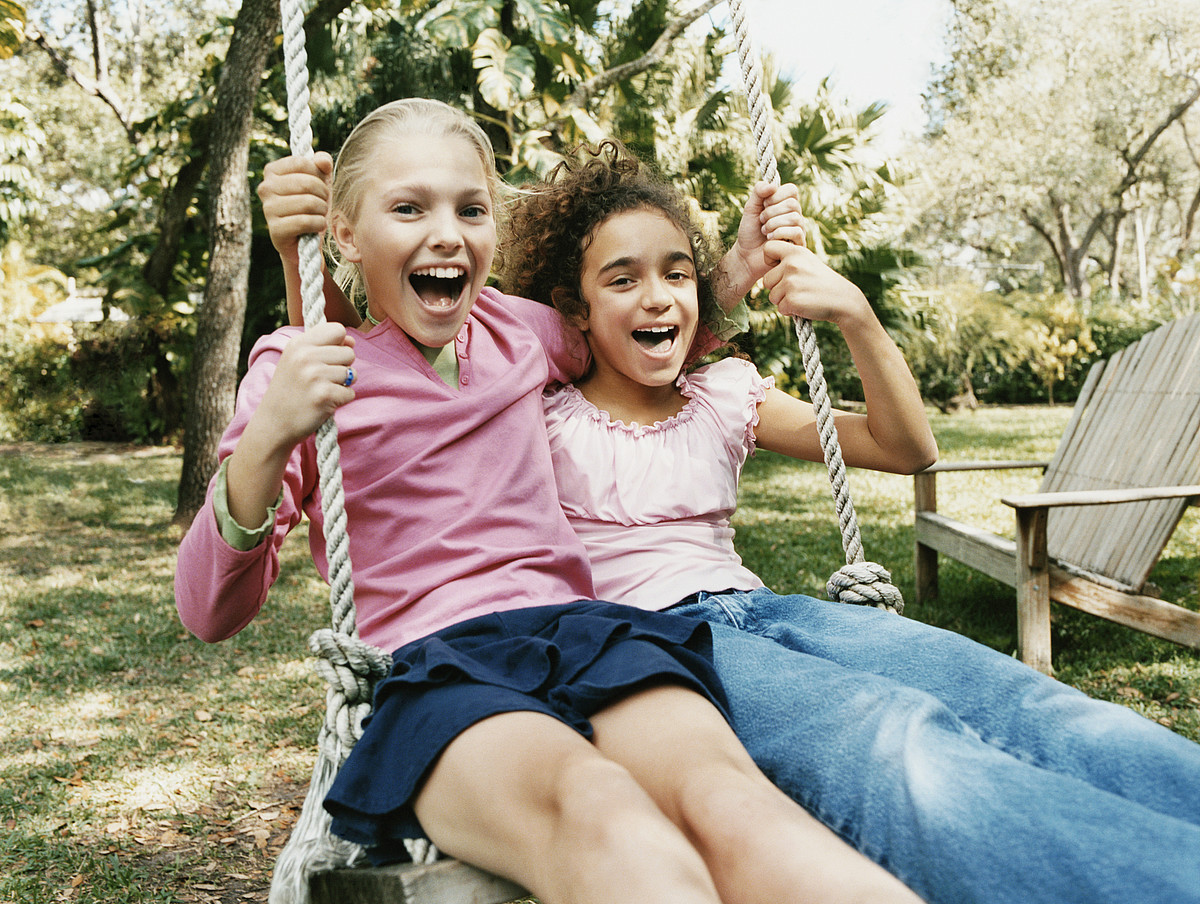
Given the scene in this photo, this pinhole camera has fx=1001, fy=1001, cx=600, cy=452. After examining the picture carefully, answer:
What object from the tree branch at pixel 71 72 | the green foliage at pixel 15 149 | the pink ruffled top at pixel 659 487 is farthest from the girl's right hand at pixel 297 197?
the tree branch at pixel 71 72

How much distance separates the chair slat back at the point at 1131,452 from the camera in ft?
12.9

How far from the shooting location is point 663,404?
84.7 inches

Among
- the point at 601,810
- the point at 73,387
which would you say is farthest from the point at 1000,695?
the point at 73,387

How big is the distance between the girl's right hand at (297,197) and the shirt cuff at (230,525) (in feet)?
1.32

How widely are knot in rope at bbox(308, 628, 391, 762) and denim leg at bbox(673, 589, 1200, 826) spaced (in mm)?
607

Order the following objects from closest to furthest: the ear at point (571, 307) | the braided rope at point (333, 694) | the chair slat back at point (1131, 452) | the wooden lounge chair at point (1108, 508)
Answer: the braided rope at point (333, 694) < the ear at point (571, 307) < the wooden lounge chair at point (1108, 508) < the chair slat back at point (1131, 452)

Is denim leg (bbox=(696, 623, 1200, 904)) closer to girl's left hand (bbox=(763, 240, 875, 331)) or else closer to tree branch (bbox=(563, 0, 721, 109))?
girl's left hand (bbox=(763, 240, 875, 331))

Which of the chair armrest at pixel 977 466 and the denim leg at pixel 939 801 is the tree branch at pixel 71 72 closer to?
the chair armrest at pixel 977 466

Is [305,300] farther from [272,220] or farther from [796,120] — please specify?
[796,120]

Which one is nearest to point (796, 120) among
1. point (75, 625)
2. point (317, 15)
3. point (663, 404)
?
point (317, 15)

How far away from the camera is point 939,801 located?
1.17 meters

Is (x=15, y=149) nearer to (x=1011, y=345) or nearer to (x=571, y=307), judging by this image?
(x=571, y=307)

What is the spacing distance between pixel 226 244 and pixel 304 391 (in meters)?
5.34

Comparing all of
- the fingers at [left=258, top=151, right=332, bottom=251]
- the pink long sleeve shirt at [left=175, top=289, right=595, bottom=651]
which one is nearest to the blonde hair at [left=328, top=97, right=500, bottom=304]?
the fingers at [left=258, top=151, right=332, bottom=251]
